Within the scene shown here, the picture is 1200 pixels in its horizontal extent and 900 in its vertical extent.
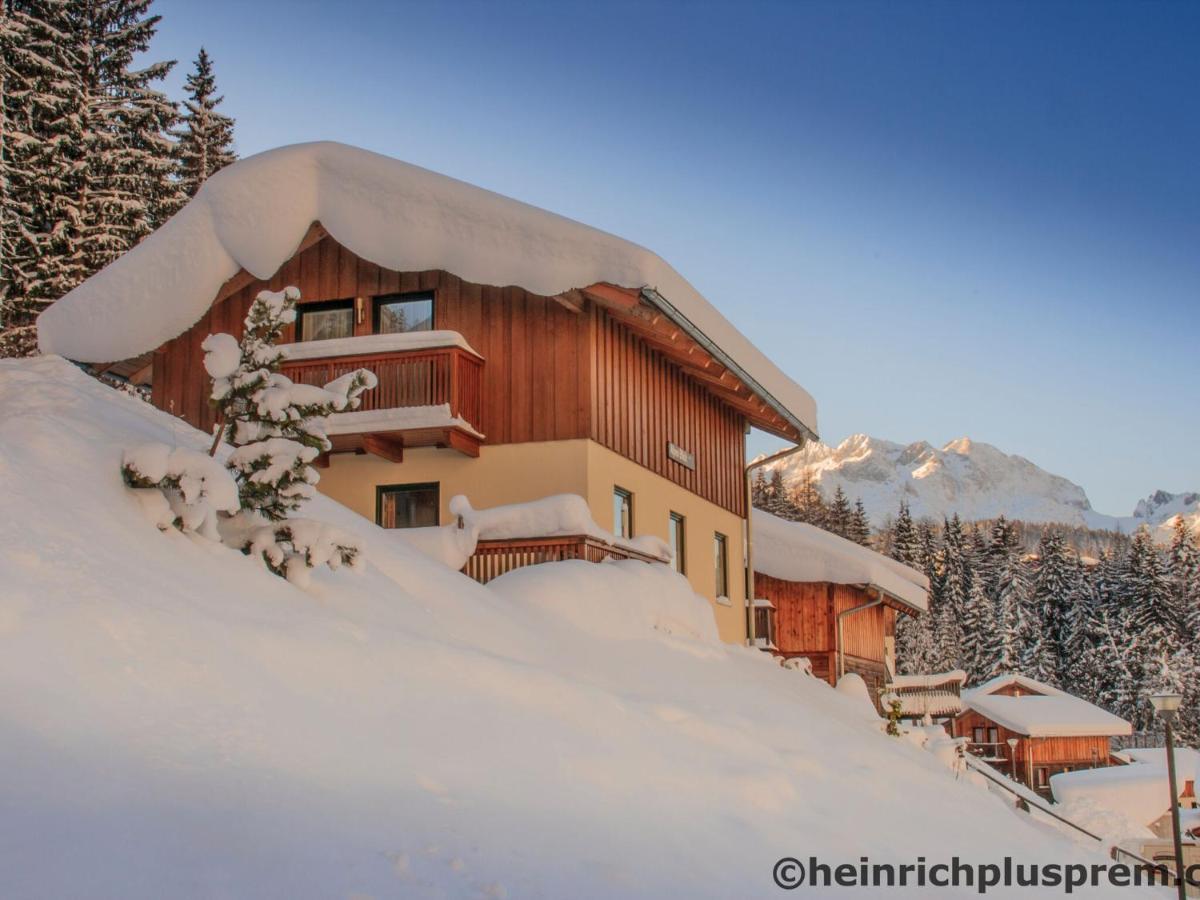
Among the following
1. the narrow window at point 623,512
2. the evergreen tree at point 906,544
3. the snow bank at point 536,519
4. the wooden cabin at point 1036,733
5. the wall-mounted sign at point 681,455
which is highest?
the evergreen tree at point 906,544

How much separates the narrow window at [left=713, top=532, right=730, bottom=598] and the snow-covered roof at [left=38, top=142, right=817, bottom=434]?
14.3ft

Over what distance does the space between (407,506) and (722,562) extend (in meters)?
8.02

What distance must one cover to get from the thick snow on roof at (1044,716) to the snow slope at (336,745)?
1605 inches

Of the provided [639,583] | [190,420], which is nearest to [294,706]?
[639,583]

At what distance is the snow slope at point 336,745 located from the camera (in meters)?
5.36

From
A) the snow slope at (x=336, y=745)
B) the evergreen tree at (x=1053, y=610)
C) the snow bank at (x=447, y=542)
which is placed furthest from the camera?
the evergreen tree at (x=1053, y=610)

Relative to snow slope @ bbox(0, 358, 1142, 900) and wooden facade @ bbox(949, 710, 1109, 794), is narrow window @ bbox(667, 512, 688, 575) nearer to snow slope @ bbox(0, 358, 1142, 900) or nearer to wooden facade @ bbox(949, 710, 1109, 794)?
snow slope @ bbox(0, 358, 1142, 900)

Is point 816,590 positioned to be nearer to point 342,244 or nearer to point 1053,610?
point 342,244

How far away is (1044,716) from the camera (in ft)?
167

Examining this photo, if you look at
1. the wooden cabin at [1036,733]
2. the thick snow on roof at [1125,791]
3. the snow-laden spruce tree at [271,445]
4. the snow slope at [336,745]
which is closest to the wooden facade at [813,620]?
the thick snow on roof at [1125,791]

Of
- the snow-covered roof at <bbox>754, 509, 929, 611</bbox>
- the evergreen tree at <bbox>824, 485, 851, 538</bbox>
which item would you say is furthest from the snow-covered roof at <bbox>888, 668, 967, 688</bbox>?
the evergreen tree at <bbox>824, 485, 851, 538</bbox>

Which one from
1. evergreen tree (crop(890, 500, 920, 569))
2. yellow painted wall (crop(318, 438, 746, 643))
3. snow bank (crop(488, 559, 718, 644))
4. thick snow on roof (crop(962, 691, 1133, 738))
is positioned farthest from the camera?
evergreen tree (crop(890, 500, 920, 569))

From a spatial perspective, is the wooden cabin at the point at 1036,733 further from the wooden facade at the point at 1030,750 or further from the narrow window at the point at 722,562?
the narrow window at the point at 722,562

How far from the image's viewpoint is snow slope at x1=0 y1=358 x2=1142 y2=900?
5.36 metres
